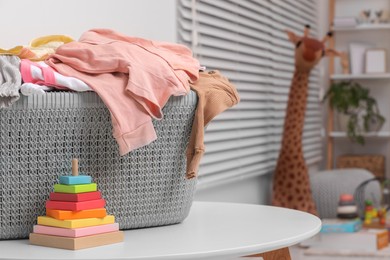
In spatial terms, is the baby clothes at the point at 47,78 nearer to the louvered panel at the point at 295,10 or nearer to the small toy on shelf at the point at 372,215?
the small toy on shelf at the point at 372,215

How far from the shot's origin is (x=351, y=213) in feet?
11.0

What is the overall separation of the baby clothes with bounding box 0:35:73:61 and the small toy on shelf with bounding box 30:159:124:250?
25 cm

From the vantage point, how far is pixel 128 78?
1.32m

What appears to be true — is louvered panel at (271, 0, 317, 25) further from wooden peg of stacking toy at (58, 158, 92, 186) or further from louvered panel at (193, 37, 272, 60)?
wooden peg of stacking toy at (58, 158, 92, 186)

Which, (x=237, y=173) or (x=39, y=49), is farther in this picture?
(x=237, y=173)

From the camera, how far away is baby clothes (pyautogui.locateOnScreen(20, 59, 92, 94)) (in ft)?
4.22

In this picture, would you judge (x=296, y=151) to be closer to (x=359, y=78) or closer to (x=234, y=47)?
(x=234, y=47)

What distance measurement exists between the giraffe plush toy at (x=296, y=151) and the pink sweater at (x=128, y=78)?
215 cm

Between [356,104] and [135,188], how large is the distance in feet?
10.5

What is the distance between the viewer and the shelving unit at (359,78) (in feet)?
15.0

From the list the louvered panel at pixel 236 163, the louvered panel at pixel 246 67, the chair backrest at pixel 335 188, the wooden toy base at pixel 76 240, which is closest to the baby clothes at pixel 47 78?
the wooden toy base at pixel 76 240

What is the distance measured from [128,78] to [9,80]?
20 cm

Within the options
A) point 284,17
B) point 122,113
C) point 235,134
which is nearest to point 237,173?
point 235,134

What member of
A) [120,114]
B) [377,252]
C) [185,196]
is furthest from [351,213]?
[120,114]
